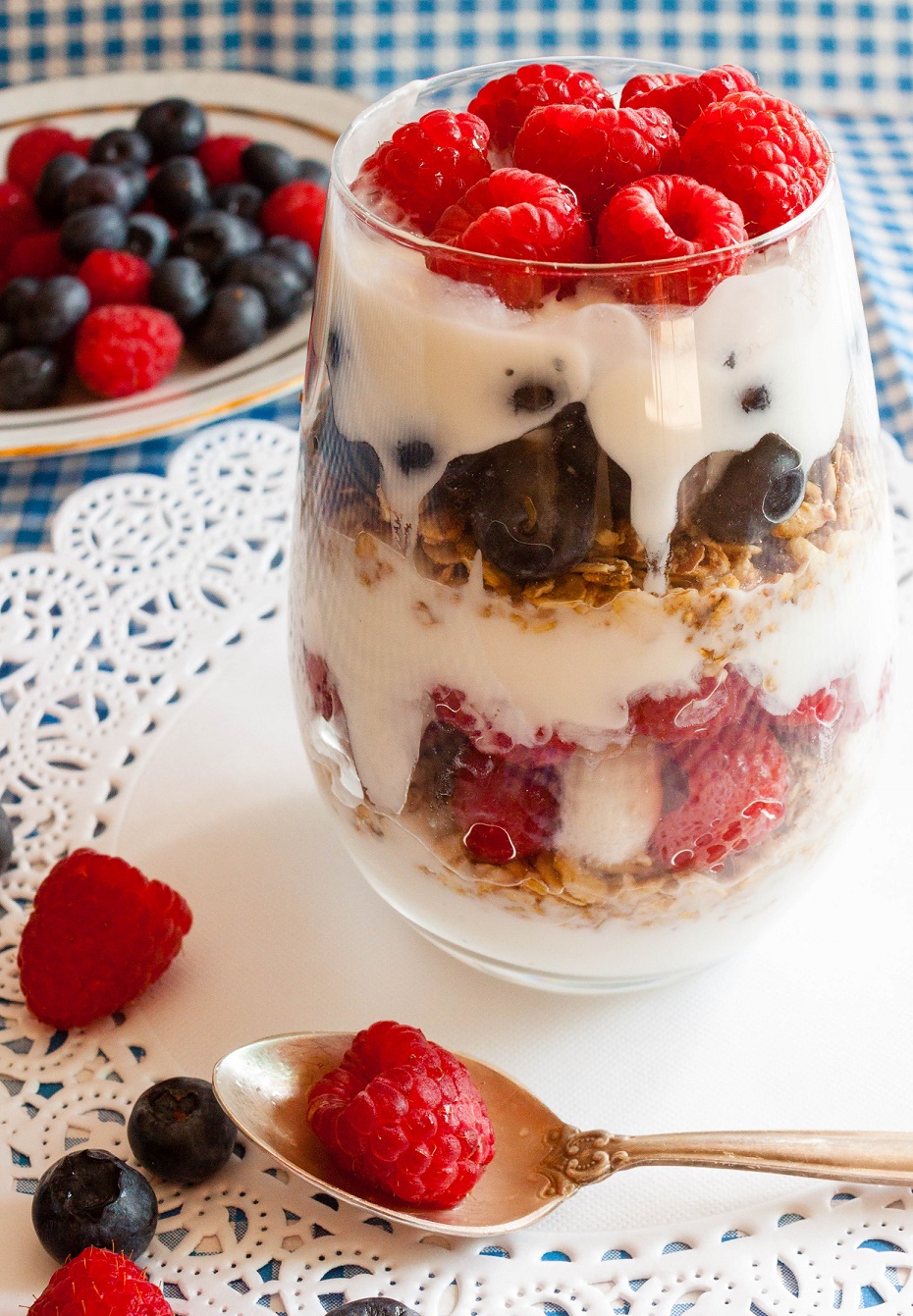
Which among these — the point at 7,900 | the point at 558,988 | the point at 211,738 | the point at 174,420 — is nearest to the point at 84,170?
the point at 174,420

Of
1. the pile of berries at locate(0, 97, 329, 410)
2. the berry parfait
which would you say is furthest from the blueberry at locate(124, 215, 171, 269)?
the berry parfait

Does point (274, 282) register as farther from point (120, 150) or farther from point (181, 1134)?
point (181, 1134)

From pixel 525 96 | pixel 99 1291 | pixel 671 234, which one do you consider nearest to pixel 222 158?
pixel 525 96

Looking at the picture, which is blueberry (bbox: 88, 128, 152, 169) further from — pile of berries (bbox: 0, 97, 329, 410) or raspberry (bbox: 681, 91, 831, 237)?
raspberry (bbox: 681, 91, 831, 237)

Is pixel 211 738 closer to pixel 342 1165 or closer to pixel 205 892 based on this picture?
pixel 205 892

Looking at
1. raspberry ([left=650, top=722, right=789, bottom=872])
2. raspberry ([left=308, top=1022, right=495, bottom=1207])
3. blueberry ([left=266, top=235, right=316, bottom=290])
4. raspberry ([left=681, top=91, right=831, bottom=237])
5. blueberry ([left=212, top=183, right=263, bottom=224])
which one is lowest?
raspberry ([left=308, top=1022, right=495, bottom=1207])

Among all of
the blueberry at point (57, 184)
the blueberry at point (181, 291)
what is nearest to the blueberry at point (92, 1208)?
the blueberry at point (181, 291)
